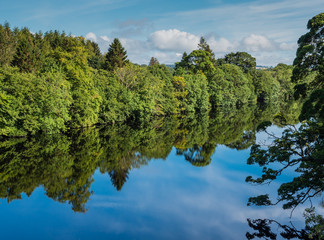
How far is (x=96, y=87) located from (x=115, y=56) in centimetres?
1686

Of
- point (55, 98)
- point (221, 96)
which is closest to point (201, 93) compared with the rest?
point (221, 96)

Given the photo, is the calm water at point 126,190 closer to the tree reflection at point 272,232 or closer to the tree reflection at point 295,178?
the tree reflection at point 272,232

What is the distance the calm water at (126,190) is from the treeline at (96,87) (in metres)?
3.88

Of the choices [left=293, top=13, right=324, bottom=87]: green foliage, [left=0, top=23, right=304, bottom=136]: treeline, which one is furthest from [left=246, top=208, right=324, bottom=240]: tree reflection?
[left=0, top=23, right=304, bottom=136]: treeline

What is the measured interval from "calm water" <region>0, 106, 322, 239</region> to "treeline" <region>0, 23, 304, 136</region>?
153 inches

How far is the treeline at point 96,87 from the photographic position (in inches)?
1160

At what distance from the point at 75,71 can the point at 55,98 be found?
6262mm

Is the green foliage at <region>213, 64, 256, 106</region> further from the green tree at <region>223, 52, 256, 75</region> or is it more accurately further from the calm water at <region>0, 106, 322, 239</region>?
the calm water at <region>0, 106, 322, 239</region>

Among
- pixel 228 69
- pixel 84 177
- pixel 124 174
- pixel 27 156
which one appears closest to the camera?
pixel 84 177

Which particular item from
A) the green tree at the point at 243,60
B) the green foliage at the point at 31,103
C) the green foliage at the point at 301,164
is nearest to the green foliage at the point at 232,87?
the green tree at the point at 243,60

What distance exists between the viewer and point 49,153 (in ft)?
77.9

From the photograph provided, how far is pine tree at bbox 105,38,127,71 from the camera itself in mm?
54500

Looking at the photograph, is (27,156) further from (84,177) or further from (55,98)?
(55,98)

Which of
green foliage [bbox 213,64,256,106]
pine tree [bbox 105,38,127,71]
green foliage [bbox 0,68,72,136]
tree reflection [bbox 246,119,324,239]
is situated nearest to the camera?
tree reflection [bbox 246,119,324,239]
